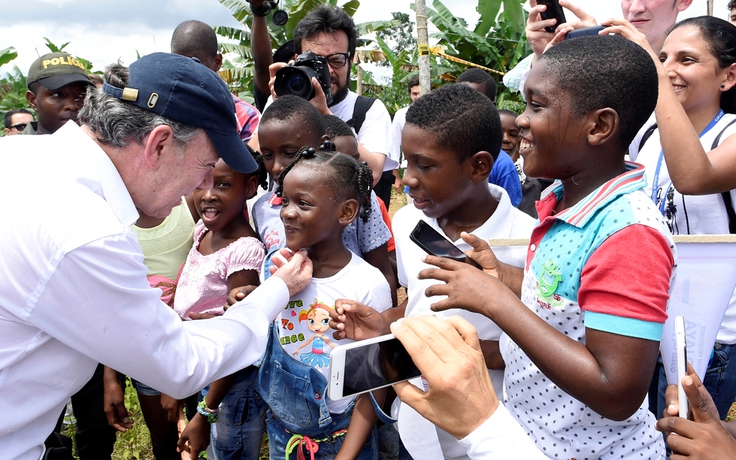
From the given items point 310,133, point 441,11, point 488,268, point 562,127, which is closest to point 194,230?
point 310,133

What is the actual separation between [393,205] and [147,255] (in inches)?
360

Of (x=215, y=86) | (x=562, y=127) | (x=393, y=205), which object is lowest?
(x=393, y=205)

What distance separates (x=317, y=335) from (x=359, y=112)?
1.69 meters

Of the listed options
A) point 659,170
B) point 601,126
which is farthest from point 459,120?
point 659,170

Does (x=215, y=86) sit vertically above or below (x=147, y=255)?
above

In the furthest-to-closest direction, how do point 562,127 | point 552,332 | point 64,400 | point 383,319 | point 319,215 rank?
point 319,215, point 383,319, point 64,400, point 562,127, point 552,332

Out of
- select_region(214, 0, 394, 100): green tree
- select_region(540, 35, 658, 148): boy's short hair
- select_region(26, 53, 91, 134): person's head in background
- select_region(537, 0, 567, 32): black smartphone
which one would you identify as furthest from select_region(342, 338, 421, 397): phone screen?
select_region(214, 0, 394, 100): green tree

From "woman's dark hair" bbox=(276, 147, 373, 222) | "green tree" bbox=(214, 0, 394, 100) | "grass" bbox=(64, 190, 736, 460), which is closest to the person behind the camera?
"woman's dark hair" bbox=(276, 147, 373, 222)

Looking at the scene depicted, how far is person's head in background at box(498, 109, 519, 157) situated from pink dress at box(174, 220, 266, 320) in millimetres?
2815

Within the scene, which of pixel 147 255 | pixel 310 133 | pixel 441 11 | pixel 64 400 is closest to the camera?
pixel 64 400

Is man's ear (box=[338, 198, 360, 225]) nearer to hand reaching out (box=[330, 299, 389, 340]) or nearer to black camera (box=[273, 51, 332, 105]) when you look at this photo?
hand reaching out (box=[330, 299, 389, 340])

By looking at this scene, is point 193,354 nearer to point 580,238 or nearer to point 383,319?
point 383,319

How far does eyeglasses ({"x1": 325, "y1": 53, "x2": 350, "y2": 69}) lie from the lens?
11.0 feet

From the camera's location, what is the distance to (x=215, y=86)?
1.77 m
